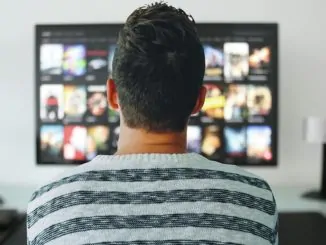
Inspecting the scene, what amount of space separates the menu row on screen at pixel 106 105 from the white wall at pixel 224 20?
8.8 inches

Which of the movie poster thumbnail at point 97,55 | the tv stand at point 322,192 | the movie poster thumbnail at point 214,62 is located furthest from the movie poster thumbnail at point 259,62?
the movie poster thumbnail at point 97,55

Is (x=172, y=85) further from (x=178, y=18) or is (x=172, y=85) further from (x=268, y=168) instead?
(x=268, y=168)

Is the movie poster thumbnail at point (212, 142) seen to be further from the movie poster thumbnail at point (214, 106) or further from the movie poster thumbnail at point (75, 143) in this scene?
the movie poster thumbnail at point (75, 143)

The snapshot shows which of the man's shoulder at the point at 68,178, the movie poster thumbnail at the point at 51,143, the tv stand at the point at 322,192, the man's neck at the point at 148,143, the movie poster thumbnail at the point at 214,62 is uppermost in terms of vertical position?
the movie poster thumbnail at the point at 214,62

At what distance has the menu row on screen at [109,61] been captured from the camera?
246 centimetres

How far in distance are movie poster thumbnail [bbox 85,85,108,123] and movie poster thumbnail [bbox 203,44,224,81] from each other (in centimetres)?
49

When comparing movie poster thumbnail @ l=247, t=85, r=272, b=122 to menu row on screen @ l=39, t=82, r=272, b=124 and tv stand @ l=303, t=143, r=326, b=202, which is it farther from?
tv stand @ l=303, t=143, r=326, b=202

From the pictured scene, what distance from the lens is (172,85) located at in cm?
95

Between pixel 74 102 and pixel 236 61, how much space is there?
778 millimetres

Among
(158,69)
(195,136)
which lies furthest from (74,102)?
(158,69)

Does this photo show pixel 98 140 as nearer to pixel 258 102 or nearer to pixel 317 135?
pixel 258 102

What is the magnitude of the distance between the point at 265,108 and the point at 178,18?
5.23ft

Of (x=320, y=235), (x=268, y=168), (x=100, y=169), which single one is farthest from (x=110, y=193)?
(x=268, y=168)

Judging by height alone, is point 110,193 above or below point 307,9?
below
